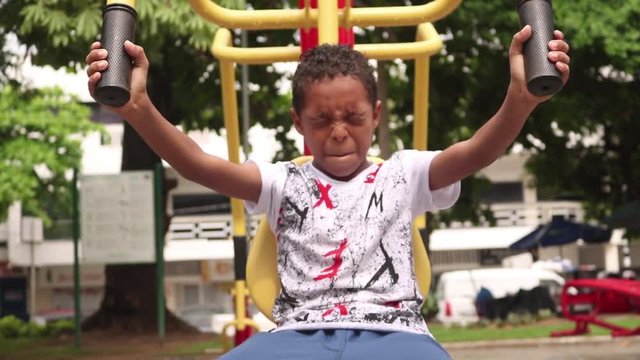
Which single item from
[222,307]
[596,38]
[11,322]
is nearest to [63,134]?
[11,322]

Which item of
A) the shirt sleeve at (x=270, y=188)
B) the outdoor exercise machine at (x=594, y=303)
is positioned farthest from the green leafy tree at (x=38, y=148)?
the shirt sleeve at (x=270, y=188)

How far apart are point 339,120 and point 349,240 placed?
229mm

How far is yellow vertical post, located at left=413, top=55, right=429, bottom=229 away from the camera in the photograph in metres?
3.21

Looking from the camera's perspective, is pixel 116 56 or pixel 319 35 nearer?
pixel 116 56

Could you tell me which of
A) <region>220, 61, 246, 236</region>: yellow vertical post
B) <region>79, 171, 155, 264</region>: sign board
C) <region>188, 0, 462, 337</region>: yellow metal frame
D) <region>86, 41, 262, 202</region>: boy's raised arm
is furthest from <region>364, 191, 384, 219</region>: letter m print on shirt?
<region>79, 171, 155, 264</region>: sign board

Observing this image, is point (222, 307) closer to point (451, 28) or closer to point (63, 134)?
point (63, 134)

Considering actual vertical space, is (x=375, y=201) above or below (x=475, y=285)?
above

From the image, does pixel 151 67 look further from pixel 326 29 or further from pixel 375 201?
pixel 375 201

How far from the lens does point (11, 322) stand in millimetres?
16547

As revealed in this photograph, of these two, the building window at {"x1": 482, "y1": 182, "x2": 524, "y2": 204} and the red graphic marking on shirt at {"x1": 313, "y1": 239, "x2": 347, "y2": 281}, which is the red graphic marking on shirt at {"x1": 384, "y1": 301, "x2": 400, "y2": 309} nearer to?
the red graphic marking on shirt at {"x1": 313, "y1": 239, "x2": 347, "y2": 281}

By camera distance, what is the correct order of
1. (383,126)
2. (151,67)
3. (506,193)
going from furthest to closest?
1. (506,193)
2. (151,67)
3. (383,126)

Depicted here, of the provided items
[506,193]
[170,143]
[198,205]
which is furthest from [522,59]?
[506,193]

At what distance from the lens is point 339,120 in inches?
84.9

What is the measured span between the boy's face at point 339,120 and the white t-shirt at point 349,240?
8cm
